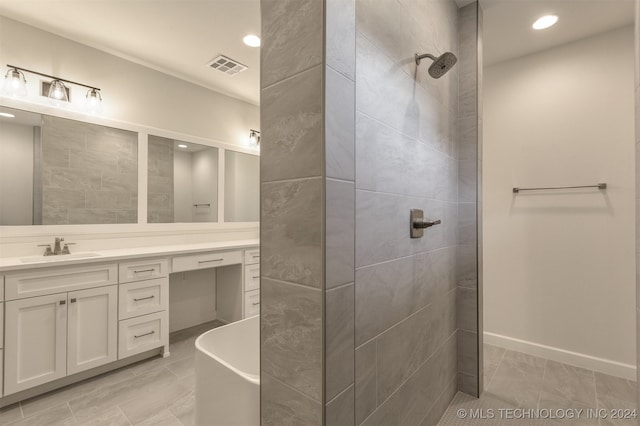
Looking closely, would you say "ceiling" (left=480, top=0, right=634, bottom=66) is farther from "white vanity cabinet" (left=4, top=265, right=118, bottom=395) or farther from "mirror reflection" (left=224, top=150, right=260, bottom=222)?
"white vanity cabinet" (left=4, top=265, right=118, bottom=395)

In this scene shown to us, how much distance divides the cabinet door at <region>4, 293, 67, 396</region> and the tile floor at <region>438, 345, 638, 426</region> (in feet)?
7.87

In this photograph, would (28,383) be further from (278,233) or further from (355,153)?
(355,153)

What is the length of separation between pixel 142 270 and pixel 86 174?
96 cm

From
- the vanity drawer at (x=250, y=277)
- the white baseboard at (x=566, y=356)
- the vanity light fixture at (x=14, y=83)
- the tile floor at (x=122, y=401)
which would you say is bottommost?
the tile floor at (x=122, y=401)

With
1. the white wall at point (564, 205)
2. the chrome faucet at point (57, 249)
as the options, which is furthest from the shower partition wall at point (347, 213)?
the chrome faucet at point (57, 249)

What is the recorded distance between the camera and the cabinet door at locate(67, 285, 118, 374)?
77.6 inches

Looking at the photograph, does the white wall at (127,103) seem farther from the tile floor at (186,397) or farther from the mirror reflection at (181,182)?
the tile floor at (186,397)

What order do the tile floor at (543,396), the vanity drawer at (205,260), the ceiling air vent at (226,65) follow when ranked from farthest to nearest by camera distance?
the ceiling air vent at (226,65)
the vanity drawer at (205,260)
the tile floor at (543,396)

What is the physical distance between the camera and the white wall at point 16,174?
2094 millimetres

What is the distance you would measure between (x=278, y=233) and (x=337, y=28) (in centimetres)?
60

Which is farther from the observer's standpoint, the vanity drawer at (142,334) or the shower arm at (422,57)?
the vanity drawer at (142,334)

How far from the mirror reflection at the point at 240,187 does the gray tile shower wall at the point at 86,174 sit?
3.18 feet

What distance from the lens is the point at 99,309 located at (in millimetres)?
2090

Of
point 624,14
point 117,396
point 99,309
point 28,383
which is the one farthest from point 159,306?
point 624,14
